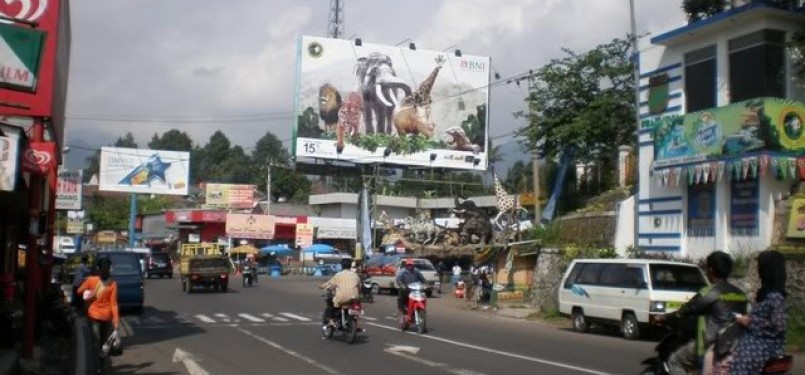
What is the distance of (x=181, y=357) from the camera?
50.1 feet

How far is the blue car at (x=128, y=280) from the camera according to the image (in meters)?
26.4

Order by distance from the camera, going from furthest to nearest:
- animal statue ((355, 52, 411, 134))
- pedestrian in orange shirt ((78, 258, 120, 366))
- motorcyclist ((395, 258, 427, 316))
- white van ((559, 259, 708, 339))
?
animal statue ((355, 52, 411, 134)) → motorcyclist ((395, 258, 427, 316)) → white van ((559, 259, 708, 339)) → pedestrian in orange shirt ((78, 258, 120, 366))

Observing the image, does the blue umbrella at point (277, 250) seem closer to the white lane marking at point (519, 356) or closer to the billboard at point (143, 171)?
the billboard at point (143, 171)

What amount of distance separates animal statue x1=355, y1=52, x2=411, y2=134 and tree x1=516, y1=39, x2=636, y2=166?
11.1 meters

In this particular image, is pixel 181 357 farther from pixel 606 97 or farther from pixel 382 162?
pixel 382 162

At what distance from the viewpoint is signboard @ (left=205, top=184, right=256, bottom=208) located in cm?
8444

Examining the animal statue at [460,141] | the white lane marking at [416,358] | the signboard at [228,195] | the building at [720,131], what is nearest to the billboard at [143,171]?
the signboard at [228,195]

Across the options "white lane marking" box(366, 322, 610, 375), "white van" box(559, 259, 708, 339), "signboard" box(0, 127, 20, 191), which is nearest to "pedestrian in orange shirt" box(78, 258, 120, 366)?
"signboard" box(0, 127, 20, 191)

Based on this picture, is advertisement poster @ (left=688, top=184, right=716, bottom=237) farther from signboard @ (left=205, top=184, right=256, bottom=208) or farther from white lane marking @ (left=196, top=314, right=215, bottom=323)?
signboard @ (left=205, top=184, right=256, bottom=208)

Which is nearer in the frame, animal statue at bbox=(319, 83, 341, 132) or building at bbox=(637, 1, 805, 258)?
building at bbox=(637, 1, 805, 258)

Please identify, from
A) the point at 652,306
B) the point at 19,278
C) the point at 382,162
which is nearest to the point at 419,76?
the point at 382,162

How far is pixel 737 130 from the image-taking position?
74.8 feet

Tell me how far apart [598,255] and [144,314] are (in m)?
13.7

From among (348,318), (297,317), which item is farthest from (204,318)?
(348,318)
